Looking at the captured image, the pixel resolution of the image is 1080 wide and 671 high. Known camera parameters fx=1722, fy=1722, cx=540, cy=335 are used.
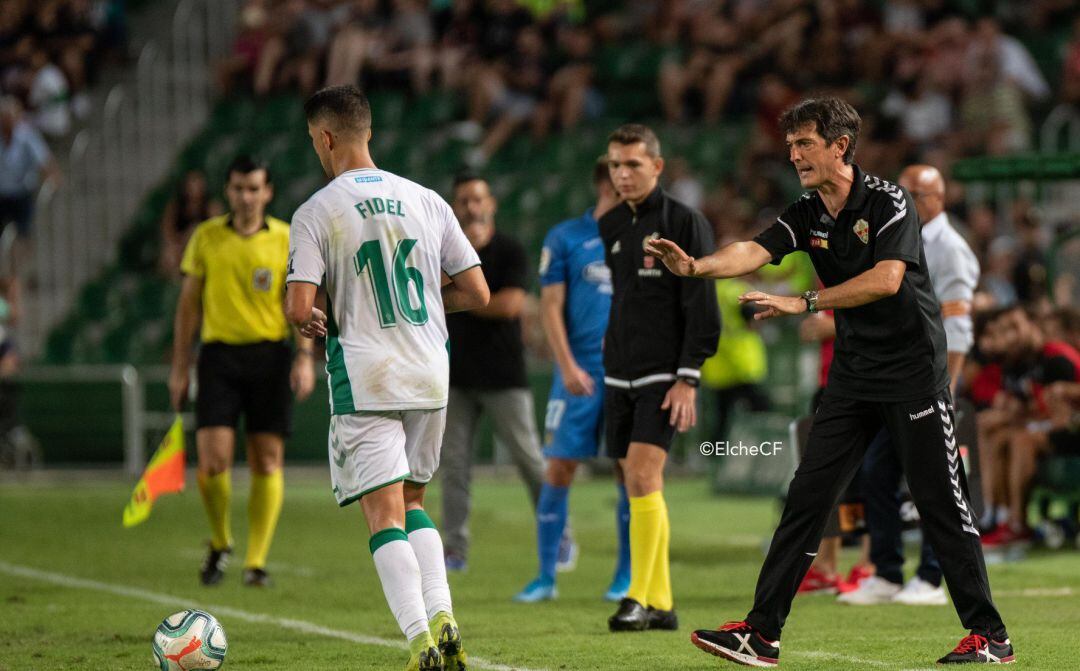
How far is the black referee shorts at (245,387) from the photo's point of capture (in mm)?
10469

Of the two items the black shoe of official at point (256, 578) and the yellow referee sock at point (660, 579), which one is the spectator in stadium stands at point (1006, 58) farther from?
the yellow referee sock at point (660, 579)

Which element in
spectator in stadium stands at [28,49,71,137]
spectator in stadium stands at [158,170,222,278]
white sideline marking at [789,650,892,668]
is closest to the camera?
white sideline marking at [789,650,892,668]

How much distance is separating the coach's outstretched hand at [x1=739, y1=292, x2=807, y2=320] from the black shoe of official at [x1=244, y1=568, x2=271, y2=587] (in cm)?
474

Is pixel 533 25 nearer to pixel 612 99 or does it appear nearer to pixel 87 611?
pixel 612 99

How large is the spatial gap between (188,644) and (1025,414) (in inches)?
323

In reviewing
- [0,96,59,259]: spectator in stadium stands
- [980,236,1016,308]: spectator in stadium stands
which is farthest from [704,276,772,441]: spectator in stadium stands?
[0,96,59,259]: spectator in stadium stands

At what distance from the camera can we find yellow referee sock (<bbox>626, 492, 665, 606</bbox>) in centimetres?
838

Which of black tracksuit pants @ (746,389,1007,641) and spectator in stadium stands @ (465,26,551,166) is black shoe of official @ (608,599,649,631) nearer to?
black tracksuit pants @ (746,389,1007,641)

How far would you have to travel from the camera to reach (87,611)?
9312 millimetres

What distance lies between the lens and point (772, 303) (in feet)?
21.6

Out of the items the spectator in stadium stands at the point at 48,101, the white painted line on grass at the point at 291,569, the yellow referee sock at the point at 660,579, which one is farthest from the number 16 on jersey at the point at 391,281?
the spectator in stadium stands at the point at 48,101

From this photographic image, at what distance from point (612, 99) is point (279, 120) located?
4.68 meters

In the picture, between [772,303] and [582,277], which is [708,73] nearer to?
[582,277]

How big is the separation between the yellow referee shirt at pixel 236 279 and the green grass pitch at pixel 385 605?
1562mm
